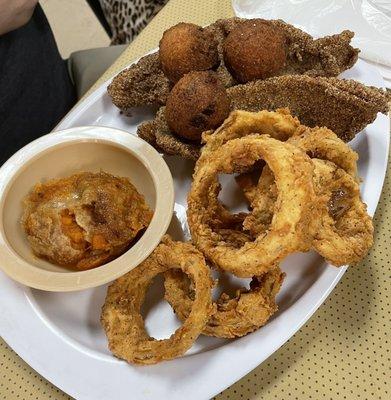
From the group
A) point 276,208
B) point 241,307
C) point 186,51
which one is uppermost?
point 186,51

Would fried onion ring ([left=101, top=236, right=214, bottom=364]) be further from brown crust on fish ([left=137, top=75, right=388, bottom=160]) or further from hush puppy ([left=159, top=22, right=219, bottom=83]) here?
hush puppy ([left=159, top=22, right=219, bottom=83])

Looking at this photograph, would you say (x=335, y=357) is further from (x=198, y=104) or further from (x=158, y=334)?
(x=198, y=104)

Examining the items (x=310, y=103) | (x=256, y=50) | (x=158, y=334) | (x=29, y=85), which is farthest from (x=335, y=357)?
(x=29, y=85)

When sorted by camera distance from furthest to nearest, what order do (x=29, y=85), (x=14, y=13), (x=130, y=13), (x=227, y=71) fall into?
(x=130, y=13)
(x=29, y=85)
(x=14, y=13)
(x=227, y=71)

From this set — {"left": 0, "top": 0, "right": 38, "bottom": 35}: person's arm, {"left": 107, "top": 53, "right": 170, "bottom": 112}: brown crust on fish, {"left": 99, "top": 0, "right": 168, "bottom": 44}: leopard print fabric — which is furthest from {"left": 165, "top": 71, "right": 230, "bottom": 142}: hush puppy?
{"left": 99, "top": 0, "right": 168, "bottom": 44}: leopard print fabric

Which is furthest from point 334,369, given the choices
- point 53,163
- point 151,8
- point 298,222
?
point 151,8

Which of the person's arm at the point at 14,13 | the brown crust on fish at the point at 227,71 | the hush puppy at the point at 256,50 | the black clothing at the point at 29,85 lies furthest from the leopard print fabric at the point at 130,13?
the hush puppy at the point at 256,50

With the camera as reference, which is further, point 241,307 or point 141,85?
point 141,85

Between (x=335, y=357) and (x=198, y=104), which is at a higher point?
(x=198, y=104)
